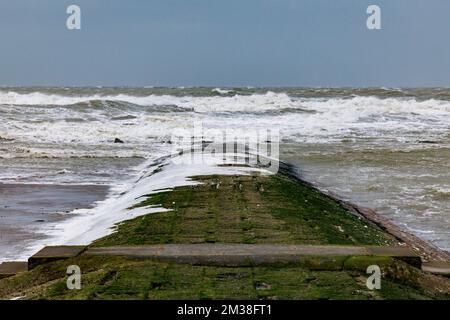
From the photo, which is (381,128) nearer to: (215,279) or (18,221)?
(18,221)

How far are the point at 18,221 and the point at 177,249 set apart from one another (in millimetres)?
5998

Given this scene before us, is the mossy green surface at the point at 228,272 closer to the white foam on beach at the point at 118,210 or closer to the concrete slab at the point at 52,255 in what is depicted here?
the concrete slab at the point at 52,255

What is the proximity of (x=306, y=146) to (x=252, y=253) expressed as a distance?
2315 cm

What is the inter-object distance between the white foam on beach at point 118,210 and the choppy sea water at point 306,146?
8.40 ft

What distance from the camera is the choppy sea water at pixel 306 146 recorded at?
55.5ft

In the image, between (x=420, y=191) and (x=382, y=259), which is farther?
(x=420, y=191)

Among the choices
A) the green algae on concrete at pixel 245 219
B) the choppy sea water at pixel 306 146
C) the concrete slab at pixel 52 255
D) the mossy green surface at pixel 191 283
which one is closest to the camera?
the mossy green surface at pixel 191 283

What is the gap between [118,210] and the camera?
12195 millimetres

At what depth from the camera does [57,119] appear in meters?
42.4

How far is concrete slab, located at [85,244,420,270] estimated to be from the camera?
704 centimetres

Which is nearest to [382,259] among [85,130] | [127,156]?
[127,156]

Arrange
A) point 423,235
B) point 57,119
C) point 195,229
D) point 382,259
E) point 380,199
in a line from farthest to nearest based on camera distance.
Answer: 1. point 57,119
2. point 380,199
3. point 423,235
4. point 195,229
5. point 382,259
